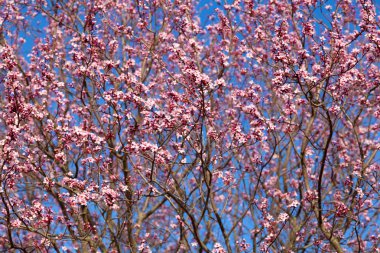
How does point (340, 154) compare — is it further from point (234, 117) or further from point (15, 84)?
point (15, 84)

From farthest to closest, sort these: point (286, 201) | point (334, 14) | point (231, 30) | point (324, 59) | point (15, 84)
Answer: point (286, 201)
point (231, 30)
point (334, 14)
point (324, 59)
point (15, 84)

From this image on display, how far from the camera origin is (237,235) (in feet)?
48.2

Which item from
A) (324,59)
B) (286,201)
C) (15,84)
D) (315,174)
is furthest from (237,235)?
(15,84)

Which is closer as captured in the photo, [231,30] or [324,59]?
[324,59]

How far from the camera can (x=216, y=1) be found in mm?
13703

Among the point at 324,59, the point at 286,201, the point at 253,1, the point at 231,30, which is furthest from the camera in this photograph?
the point at 286,201

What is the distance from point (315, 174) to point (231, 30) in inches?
176

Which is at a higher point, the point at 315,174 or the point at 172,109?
the point at 315,174

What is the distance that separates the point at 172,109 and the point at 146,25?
12.1 ft

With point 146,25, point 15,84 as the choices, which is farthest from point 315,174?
point 15,84

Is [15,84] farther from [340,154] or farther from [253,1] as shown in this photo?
[340,154]

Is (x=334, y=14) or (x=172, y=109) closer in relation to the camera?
(x=172, y=109)

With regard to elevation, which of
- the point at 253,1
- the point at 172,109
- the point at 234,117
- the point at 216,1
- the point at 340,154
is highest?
the point at 216,1

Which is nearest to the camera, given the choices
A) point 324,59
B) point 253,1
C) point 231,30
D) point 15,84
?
point 15,84
